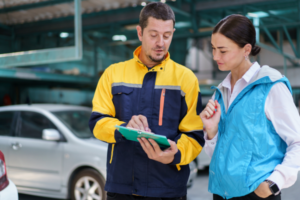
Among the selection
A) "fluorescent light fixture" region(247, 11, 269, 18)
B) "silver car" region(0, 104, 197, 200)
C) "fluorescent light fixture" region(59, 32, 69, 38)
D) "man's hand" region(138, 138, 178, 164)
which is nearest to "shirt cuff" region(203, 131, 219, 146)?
"man's hand" region(138, 138, 178, 164)

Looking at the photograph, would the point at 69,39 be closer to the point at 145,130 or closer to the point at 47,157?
the point at 47,157

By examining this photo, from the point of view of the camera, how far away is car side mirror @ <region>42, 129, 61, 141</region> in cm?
458

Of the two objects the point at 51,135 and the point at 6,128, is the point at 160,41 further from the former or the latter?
the point at 6,128

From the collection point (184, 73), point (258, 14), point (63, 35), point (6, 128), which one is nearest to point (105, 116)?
point (184, 73)

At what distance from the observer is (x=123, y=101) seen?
1905 mm

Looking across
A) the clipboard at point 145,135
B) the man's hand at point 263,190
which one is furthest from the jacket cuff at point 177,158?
the man's hand at point 263,190

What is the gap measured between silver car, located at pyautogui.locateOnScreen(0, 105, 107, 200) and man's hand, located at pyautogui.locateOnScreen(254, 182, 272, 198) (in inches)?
119

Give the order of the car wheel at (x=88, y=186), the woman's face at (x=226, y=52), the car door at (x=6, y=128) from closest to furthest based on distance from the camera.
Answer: the woman's face at (x=226, y=52), the car wheel at (x=88, y=186), the car door at (x=6, y=128)

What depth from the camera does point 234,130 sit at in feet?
5.37

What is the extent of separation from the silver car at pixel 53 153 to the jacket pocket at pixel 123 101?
2528 millimetres

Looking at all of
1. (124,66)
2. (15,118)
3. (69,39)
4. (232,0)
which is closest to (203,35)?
(232,0)

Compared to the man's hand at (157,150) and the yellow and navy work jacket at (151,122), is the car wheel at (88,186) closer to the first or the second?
the yellow and navy work jacket at (151,122)

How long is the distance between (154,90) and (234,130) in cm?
53

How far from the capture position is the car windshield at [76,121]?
4.89 meters
